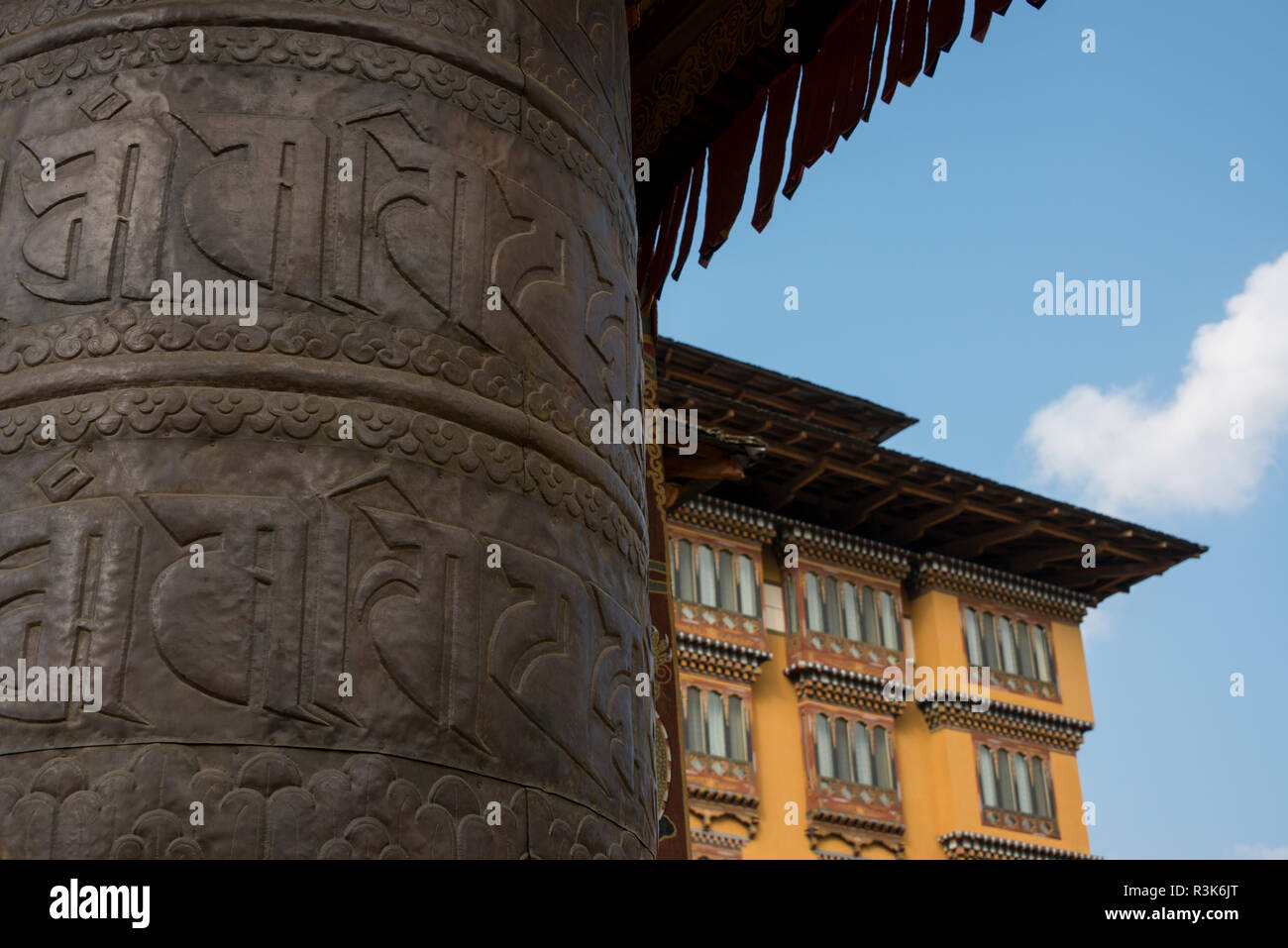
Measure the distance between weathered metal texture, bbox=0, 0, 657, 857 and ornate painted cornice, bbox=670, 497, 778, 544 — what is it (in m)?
14.1

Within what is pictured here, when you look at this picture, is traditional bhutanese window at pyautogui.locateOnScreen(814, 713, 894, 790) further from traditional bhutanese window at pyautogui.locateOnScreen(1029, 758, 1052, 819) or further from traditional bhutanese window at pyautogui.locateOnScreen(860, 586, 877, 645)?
traditional bhutanese window at pyautogui.locateOnScreen(1029, 758, 1052, 819)

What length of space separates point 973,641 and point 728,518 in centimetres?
365

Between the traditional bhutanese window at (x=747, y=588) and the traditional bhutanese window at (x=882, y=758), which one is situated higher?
the traditional bhutanese window at (x=747, y=588)

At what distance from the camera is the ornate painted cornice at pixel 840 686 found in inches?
643

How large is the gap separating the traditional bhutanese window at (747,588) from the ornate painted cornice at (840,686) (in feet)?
2.49

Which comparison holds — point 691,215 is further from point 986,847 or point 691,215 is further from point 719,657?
point 986,847

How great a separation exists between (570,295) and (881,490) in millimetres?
15123

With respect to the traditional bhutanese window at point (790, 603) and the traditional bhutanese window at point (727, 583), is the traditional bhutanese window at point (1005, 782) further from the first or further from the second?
the traditional bhutanese window at point (727, 583)

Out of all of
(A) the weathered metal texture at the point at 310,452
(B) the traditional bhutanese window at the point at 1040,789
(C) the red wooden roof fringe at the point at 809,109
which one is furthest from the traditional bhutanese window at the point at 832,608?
(A) the weathered metal texture at the point at 310,452

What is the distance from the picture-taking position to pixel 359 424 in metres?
1.72

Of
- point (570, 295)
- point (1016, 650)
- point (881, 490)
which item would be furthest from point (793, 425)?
point (570, 295)

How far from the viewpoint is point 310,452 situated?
1685mm
